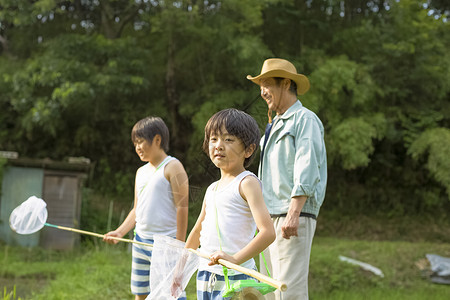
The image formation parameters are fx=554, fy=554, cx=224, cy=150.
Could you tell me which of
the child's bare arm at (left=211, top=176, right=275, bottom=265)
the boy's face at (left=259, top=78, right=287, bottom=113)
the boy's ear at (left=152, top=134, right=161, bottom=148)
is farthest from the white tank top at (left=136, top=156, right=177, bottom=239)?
the child's bare arm at (left=211, top=176, right=275, bottom=265)

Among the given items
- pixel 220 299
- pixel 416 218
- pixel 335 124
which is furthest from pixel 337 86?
pixel 220 299

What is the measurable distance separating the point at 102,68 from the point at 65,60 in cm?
57

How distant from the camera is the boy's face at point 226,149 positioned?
184 centimetres

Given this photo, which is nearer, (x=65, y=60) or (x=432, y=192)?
(x=65, y=60)

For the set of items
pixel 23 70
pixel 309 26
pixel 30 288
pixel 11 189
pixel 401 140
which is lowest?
pixel 30 288

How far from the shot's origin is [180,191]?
2.66m

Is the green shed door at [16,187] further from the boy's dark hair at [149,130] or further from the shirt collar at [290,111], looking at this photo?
the shirt collar at [290,111]

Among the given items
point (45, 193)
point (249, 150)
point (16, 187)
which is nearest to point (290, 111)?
point (249, 150)

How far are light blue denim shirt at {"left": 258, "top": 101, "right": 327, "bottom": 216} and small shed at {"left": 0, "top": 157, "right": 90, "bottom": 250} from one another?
560 cm

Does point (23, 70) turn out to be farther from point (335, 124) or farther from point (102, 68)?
point (335, 124)

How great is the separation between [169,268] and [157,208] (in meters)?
0.74

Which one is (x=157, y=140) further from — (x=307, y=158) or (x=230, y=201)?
(x=230, y=201)

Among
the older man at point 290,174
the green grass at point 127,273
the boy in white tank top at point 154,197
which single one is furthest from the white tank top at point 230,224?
the green grass at point 127,273

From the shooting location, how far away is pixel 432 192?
10594 mm
